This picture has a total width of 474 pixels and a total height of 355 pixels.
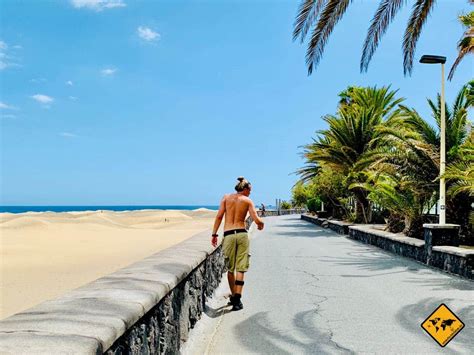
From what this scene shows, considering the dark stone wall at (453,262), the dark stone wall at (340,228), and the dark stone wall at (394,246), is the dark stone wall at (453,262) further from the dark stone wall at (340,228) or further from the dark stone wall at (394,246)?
the dark stone wall at (340,228)

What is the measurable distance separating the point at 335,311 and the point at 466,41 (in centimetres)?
1113

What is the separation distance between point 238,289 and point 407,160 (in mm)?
10934

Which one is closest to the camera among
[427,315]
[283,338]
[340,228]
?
[283,338]

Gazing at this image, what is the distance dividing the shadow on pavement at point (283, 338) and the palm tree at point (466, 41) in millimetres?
10057

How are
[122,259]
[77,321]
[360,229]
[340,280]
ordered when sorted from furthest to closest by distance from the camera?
[360,229]
[122,259]
[340,280]
[77,321]

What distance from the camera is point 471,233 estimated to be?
14641 mm

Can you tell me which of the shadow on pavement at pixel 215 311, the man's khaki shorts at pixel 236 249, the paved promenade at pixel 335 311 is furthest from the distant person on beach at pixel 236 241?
the paved promenade at pixel 335 311

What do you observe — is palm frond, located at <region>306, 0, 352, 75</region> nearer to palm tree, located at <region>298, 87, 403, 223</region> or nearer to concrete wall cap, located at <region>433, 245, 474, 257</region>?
concrete wall cap, located at <region>433, 245, 474, 257</region>

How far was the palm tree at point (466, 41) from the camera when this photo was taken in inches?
499

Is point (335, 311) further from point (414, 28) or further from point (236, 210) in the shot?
point (414, 28)

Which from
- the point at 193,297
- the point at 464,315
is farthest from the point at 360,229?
the point at 193,297

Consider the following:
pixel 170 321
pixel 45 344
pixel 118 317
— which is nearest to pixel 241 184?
pixel 170 321

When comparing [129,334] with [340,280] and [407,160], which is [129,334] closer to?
[340,280]

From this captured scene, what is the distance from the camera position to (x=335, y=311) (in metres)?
6.71
